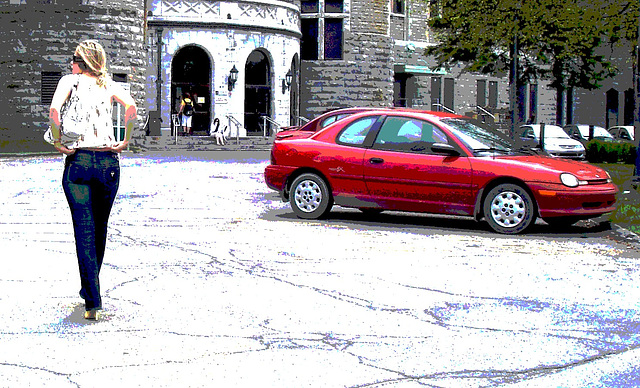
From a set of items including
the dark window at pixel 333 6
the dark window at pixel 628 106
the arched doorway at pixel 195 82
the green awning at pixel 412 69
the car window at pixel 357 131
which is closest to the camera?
the car window at pixel 357 131

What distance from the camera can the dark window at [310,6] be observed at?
177ft

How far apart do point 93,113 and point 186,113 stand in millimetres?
39430

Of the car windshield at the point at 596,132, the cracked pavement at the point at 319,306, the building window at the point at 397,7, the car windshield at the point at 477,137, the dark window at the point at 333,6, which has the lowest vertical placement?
the cracked pavement at the point at 319,306

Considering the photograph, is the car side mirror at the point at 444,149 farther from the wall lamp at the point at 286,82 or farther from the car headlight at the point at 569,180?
the wall lamp at the point at 286,82

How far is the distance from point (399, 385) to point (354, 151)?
8.82 metres

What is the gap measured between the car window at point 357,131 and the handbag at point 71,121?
728 cm

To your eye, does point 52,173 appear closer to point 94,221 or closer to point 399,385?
point 94,221

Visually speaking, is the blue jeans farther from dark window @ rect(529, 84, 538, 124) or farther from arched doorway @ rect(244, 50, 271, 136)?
dark window @ rect(529, 84, 538, 124)

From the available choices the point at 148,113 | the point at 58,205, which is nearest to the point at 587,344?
the point at 58,205

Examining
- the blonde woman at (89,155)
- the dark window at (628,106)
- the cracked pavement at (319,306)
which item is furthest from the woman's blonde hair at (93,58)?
the dark window at (628,106)

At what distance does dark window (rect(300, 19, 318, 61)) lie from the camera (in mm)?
54188

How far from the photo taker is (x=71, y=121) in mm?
7570

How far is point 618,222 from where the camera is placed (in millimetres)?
14516

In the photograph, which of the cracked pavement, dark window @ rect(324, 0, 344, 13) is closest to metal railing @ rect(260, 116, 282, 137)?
dark window @ rect(324, 0, 344, 13)
